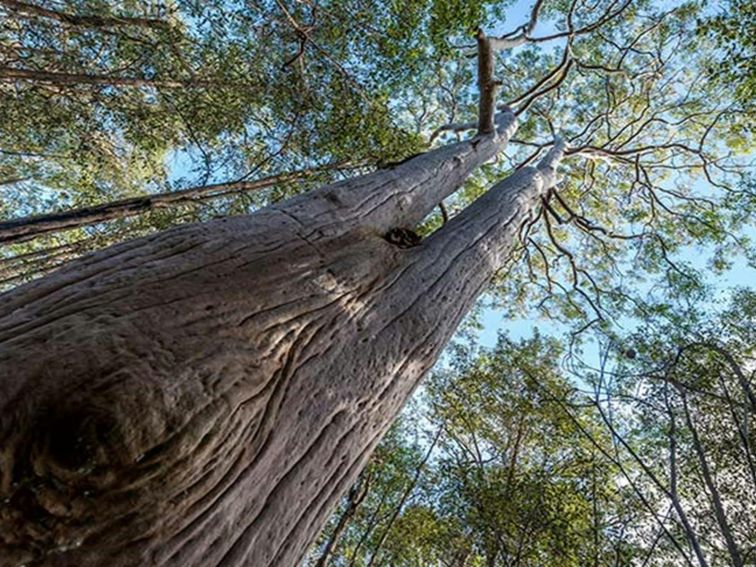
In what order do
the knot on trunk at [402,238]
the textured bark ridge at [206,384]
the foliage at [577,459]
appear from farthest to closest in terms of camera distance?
1. the foliage at [577,459]
2. the knot on trunk at [402,238]
3. the textured bark ridge at [206,384]

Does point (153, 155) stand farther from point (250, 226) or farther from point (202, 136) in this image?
point (250, 226)

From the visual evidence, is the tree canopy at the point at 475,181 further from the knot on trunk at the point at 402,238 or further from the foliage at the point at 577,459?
the knot on trunk at the point at 402,238

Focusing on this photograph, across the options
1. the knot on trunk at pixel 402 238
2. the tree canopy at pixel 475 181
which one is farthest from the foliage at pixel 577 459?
the knot on trunk at pixel 402 238

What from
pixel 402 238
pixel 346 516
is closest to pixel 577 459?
pixel 346 516

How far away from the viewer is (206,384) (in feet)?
2.77

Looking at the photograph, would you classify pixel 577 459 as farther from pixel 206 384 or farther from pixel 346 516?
pixel 206 384

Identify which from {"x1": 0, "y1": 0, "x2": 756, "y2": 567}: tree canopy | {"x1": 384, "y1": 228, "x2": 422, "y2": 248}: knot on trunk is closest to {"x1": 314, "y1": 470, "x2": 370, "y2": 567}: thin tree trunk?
{"x1": 0, "y1": 0, "x2": 756, "y2": 567}: tree canopy

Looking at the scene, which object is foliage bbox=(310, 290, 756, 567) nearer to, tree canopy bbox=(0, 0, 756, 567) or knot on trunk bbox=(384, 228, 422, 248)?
tree canopy bbox=(0, 0, 756, 567)

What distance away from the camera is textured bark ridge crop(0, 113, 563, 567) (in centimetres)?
68

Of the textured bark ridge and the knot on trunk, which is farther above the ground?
the knot on trunk

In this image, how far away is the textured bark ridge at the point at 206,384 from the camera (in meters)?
0.68

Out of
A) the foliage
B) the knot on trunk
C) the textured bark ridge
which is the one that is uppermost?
the foliage

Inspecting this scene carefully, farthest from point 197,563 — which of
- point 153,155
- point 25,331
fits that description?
point 153,155

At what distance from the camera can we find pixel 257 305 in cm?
112
